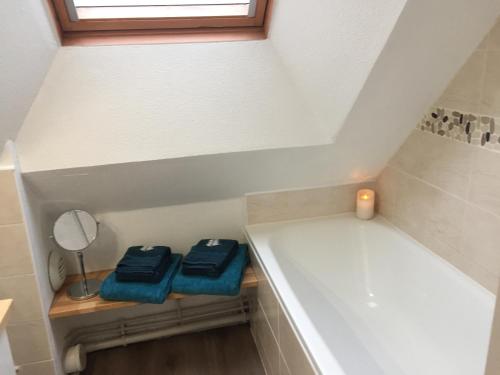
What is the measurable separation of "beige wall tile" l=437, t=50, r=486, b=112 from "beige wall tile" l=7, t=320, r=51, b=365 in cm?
205

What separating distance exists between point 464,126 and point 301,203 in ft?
3.16

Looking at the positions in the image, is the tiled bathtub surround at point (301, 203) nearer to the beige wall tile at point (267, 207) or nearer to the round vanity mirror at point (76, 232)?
the beige wall tile at point (267, 207)

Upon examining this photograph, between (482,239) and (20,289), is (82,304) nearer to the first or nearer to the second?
(20,289)

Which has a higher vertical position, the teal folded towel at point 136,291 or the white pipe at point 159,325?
the teal folded towel at point 136,291

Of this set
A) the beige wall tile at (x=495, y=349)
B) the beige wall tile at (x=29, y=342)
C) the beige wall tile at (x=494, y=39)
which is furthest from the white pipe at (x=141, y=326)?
the beige wall tile at (x=495, y=349)

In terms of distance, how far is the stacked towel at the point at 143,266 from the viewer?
6.55 feet

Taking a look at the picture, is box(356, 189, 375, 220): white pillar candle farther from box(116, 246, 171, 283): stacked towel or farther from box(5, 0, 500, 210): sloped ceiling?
box(116, 246, 171, 283): stacked towel

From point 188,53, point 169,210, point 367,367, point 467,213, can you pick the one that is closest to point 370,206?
point 467,213

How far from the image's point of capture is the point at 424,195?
194cm

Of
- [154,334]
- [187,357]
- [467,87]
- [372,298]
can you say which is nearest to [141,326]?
[154,334]

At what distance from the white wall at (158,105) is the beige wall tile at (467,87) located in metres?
0.60

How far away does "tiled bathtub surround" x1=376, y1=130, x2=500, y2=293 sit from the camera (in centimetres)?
157

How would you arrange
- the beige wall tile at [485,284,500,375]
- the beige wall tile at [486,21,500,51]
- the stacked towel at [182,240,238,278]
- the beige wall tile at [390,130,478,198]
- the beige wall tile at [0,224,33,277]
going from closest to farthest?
the beige wall tile at [485,284,500,375] < the beige wall tile at [486,21,500,51] < the beige wall tile at [390,130,478,198] < the beige wall tile at [0,224,33,277] < the stacked towel at [182,240,238,278]

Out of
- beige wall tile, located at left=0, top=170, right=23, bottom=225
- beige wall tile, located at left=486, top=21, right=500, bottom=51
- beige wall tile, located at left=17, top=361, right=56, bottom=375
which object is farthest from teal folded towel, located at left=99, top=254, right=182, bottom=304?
beige wall tile, located at left=486, top=21, right=500, bottom=51
